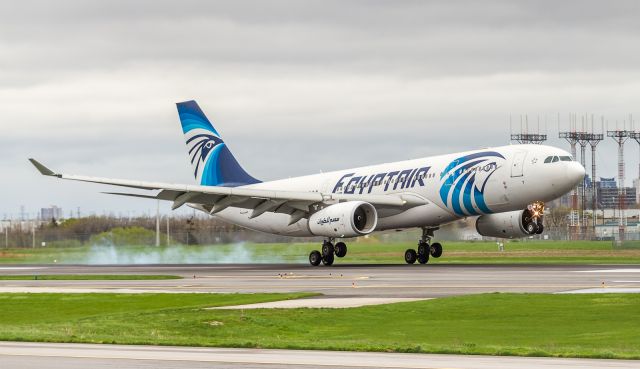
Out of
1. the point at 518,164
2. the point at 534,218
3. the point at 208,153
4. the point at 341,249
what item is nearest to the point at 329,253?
the point at 341,249

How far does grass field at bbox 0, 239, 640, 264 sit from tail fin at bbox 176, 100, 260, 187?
5298 millimetres

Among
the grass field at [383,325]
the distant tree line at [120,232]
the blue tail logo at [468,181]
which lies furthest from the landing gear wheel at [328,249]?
the grass field at [383,325]

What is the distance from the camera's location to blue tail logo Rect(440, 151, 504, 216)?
5384 centimetres

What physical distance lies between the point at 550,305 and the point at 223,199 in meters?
32.5

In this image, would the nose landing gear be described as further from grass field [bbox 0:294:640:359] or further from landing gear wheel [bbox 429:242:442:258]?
grass field [bbox 0:294:640:359]

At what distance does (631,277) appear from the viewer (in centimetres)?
4062

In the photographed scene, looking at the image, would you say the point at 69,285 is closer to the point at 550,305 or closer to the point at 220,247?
→ the point at 550,305

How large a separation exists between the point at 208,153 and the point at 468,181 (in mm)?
20414

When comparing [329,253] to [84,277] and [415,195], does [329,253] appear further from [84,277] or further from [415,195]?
[84,277]

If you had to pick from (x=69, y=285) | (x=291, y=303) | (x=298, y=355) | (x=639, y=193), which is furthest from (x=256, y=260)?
(x=639, y=193)

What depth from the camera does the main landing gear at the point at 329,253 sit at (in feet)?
193

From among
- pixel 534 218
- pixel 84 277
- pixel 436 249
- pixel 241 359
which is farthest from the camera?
pixel 436 249

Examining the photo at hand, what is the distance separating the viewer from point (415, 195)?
186 feet

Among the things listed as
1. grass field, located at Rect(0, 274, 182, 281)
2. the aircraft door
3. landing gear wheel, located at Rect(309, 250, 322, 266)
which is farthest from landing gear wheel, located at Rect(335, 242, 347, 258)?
grass field, located at Rect(0, 274, 182, 281)
